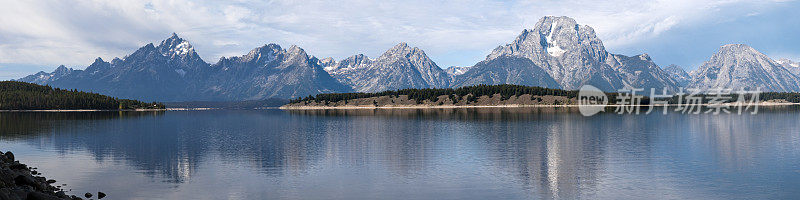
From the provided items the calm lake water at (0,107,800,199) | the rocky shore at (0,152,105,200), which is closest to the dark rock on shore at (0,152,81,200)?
the rocky shore at (0,152,105,200)

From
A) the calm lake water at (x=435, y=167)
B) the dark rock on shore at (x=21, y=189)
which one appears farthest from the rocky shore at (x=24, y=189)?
the calm lake water at (x=435, y=167)

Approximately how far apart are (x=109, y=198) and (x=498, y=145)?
56.4 m

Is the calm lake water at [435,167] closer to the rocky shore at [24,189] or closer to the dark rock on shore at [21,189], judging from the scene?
the rocky shore at [24,189]

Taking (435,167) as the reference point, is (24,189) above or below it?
above

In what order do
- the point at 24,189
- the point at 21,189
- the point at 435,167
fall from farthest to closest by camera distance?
1. the point at 435,167
2. the point at 24,189
3. the point at 21,189

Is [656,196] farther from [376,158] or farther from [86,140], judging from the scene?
[86,140]

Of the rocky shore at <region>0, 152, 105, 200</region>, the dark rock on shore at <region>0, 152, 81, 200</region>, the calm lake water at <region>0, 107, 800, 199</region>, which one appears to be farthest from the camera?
the calm lake water at <region>0, 107, 800, 199</region>

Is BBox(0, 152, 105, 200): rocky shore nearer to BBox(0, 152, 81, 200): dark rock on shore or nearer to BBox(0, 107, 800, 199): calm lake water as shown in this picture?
BBox(0, 152, 81, 200): dark rock on shore

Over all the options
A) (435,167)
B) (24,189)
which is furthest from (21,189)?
(435,167)

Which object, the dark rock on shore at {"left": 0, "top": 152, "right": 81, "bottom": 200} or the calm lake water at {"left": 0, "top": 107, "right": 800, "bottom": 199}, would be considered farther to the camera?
the calm lake water at {"left": 0, "top": 107, "right": 800, "bottom": 199}

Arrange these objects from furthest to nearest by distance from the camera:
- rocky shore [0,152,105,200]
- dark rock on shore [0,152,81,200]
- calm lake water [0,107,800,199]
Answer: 1. calm lake water [0,107,800,199]
2. rocky shore [0,152,105,200]
3. dark rock on shore [0,152,81,200]

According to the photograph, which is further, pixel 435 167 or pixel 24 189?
pixel 435 167

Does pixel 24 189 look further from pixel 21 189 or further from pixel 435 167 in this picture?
pixel 435 167

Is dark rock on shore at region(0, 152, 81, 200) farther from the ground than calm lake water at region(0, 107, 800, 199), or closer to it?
farther from the ground
